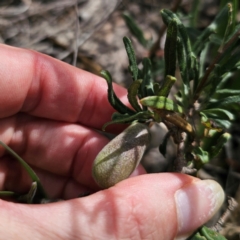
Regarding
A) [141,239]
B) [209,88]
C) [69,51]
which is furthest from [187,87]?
[69,51]

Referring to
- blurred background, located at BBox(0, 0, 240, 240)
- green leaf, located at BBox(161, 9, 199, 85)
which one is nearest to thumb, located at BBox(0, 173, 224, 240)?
green leaf, located at BBox(161, 9, 199, 85)

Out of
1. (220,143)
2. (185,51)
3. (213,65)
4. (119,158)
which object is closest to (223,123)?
(220,143)

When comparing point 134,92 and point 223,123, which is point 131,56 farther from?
point 223,123

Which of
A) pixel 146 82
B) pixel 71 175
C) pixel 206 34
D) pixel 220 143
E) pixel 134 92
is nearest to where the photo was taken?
pixel 134 92

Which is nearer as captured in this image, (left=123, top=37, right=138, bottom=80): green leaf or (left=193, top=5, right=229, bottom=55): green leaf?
(left=123, top=37, right=138, bottom=80): green leaf

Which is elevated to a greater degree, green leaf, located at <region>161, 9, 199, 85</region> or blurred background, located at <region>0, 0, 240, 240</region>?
green leaf, located at <region>161, 9, 199, 85</region>

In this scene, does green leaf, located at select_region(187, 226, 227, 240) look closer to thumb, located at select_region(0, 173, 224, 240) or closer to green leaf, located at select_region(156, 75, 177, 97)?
thumb, located at select_region(0, 173, 224, 240)

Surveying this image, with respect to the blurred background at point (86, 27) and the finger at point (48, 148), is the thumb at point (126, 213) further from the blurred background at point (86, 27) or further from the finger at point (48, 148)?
the blurred background at point (86, 27)
